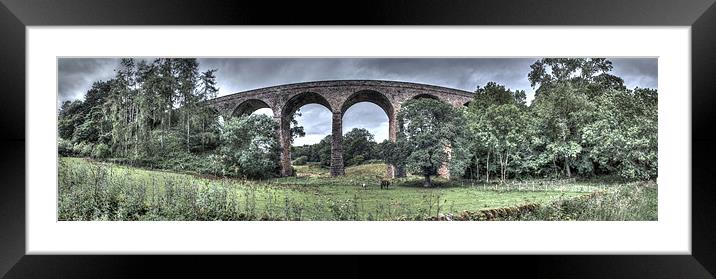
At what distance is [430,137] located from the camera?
462 centimetres

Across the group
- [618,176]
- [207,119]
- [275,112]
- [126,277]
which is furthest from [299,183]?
[618,176]

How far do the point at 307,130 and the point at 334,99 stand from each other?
493 mm

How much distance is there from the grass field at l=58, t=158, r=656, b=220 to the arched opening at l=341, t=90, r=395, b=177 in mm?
153

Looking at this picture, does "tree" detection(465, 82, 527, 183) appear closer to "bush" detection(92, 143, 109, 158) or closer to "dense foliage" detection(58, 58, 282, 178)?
"dense foliage" detection(58, 58, 282, 178)

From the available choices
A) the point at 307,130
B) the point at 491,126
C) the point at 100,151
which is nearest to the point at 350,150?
the point at 307,130

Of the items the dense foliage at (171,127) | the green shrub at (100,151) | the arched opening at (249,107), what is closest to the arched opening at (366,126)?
the dense foliage at (171,127)

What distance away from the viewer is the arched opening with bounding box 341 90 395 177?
183 inches

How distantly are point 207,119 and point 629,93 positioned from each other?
474 cm

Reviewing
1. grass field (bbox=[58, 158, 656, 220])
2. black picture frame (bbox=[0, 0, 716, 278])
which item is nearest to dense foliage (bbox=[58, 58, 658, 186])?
grass field (bbox=[58, 158, 656, 220])

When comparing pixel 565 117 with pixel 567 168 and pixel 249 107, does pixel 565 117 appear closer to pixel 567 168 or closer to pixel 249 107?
pixel 567 168

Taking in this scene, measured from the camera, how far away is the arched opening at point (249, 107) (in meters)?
4.62
